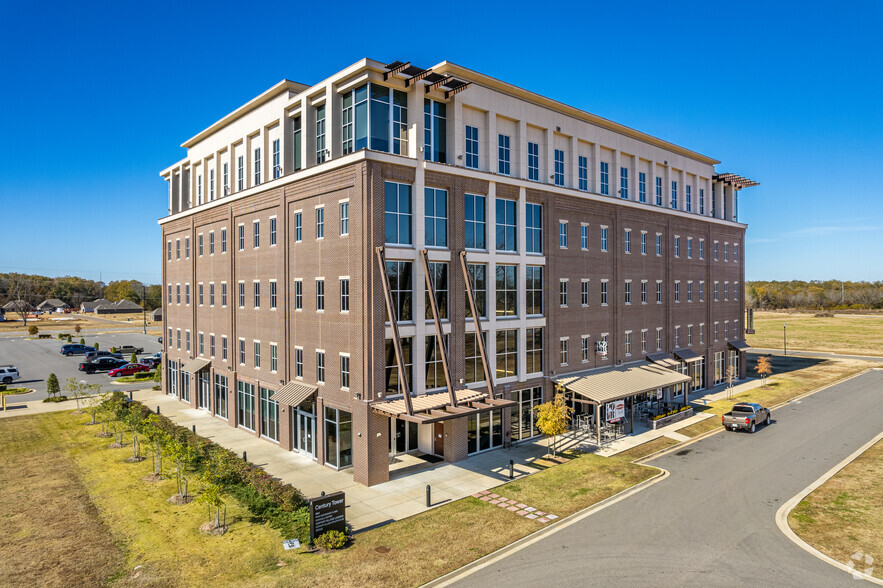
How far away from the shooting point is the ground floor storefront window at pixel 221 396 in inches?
1422

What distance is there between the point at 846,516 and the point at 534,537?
1224cm

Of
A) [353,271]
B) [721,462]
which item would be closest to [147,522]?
[353,271]

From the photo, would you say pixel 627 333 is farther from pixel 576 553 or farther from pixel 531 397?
pixel 576 553

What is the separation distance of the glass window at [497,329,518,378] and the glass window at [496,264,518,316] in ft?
3.97

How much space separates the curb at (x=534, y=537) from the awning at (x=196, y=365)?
94.6 ft

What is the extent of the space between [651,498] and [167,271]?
42803mm

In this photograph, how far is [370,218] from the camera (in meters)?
23.7

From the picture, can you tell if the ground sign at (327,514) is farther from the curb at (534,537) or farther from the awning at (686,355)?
the awning at (686,355)

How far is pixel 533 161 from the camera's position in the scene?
3178 centimetres

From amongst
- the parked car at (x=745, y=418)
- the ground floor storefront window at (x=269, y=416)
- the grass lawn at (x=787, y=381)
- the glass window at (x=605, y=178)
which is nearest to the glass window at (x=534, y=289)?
the glass window at (x=605, y=178)

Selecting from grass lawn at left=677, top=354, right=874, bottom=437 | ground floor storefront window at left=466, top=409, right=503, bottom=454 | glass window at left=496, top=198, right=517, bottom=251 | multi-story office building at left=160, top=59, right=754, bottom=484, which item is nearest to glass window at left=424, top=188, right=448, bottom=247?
multi-story office building at left=160, top=59, right=754, bottom=484

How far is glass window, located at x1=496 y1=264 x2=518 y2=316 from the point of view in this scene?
29.6 metres

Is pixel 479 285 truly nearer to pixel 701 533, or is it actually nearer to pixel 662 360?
pixel 701 533

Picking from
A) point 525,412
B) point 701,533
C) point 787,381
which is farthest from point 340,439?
point 787,381
